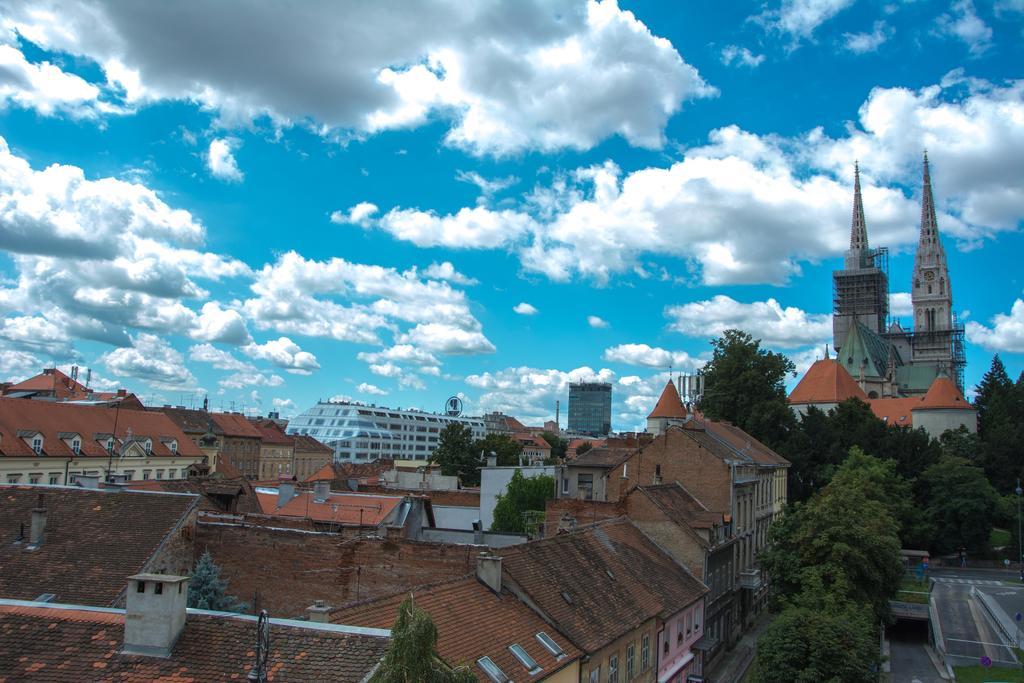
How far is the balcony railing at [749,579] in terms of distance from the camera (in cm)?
4275

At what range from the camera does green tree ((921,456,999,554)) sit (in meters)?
61.8

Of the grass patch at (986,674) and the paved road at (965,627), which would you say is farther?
the paved road at (965,627)

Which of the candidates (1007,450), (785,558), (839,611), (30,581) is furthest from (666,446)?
(1007,450)

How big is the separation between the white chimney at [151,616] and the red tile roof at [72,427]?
144 ft

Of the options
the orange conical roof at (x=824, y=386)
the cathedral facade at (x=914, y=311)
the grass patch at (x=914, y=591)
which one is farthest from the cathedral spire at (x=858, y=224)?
the grass patch at (x=914, y=591)

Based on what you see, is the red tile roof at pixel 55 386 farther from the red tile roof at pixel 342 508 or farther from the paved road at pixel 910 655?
the paved road at pixel 910 655

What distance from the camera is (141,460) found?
201 feet

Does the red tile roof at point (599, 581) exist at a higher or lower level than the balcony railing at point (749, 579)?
higher

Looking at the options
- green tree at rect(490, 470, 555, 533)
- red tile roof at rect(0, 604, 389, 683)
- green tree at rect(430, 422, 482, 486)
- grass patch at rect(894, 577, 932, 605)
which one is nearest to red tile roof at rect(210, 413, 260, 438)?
green tree at rect(430, 422, 482, 486)

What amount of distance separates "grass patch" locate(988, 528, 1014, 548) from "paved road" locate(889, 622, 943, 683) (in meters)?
27.9

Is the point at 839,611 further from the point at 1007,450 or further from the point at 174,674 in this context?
the point at 1007,450

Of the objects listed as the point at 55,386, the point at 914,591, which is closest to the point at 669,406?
the point at 914,591

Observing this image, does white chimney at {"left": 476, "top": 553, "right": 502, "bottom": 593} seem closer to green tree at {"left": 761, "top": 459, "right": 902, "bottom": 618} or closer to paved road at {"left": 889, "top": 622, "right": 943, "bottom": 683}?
green tree at {"left": 761, "top": 459, "right": 902, "bottom": 618}

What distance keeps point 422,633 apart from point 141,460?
59230 mm
